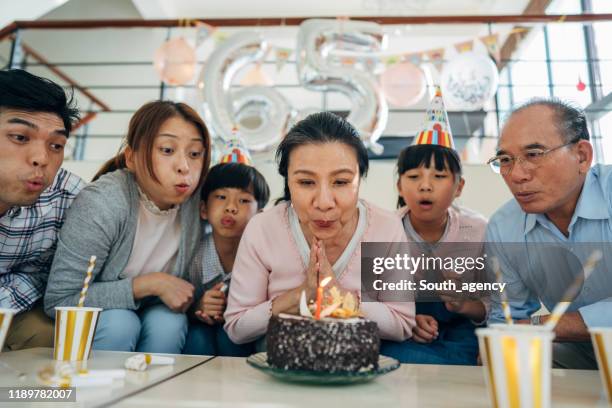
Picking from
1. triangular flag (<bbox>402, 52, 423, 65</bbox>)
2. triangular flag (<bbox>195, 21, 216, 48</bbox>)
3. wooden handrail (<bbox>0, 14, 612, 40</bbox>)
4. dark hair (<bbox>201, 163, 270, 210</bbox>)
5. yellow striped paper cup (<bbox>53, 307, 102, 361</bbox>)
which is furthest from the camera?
triangular flag (<bbox>402, 52, 423, 65</bbox>)

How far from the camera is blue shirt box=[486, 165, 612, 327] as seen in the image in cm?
117

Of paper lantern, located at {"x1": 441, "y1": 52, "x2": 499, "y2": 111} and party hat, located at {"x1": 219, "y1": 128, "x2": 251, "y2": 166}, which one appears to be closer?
party hat, located at {"x1": 219, "y1": 128, "x2": 251, "y2": 166}

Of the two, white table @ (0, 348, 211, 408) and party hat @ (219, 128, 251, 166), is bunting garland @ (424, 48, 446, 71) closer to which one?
party hat @ (219, 128, 251, 166)

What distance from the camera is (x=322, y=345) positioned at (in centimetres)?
65

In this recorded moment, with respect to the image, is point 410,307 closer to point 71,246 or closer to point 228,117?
point 71,246

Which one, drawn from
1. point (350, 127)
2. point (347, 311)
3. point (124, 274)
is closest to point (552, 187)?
point (350, 127)

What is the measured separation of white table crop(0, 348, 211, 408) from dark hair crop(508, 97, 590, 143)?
1.01 meters

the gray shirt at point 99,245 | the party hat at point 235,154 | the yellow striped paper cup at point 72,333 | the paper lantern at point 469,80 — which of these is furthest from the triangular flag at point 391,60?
the yellow striped paper cup at point 72,333

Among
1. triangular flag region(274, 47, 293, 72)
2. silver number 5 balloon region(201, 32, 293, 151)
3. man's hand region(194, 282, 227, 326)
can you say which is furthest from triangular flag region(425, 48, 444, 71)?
man's hand region(194, 282, 227, 326)

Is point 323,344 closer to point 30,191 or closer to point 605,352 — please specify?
point 605,352

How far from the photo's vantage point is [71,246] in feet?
3.82

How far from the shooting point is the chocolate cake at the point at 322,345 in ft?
2.11

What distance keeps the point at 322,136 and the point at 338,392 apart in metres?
0.66

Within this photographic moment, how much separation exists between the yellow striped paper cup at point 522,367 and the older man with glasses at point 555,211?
0.65 metres
